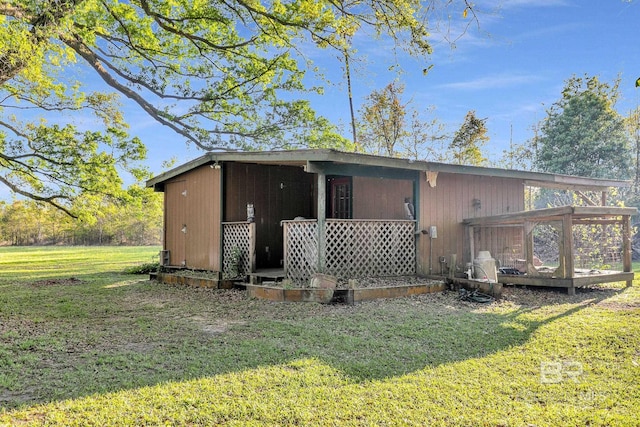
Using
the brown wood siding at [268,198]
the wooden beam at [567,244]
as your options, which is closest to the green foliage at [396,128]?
the brown wood siding at [268,198]

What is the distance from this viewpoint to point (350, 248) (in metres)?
8.89

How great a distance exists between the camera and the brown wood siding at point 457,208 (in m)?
9.98

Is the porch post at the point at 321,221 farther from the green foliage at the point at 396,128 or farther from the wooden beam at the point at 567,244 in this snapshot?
the green foliage at the point at 396,128

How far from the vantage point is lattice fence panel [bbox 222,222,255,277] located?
9.72m

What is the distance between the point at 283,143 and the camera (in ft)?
60.6

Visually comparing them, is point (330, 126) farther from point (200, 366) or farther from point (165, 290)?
point (200, 366)

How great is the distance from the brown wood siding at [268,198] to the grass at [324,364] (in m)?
3.51

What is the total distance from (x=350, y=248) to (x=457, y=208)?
3263 millimetres

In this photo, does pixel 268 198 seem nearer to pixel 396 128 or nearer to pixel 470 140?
pixel 396 128

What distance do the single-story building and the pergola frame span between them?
0.07 feet

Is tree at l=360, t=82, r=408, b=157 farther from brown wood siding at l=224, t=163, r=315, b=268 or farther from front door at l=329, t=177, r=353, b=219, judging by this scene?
front door at l=329, t=177, r=353, b=219

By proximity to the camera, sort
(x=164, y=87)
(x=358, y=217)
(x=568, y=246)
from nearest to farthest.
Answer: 1. (x=568, y=246)
2. (x=358, y=217)
3. (x=164, y=87)

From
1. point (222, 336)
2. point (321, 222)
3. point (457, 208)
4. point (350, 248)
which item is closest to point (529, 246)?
point (457, 208)

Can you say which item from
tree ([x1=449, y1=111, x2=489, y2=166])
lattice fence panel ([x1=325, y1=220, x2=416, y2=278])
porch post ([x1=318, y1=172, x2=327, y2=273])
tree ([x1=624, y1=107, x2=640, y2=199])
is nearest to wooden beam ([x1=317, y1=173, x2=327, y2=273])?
porch post ([x1=318, y1=172, x2=327, y2=273])
